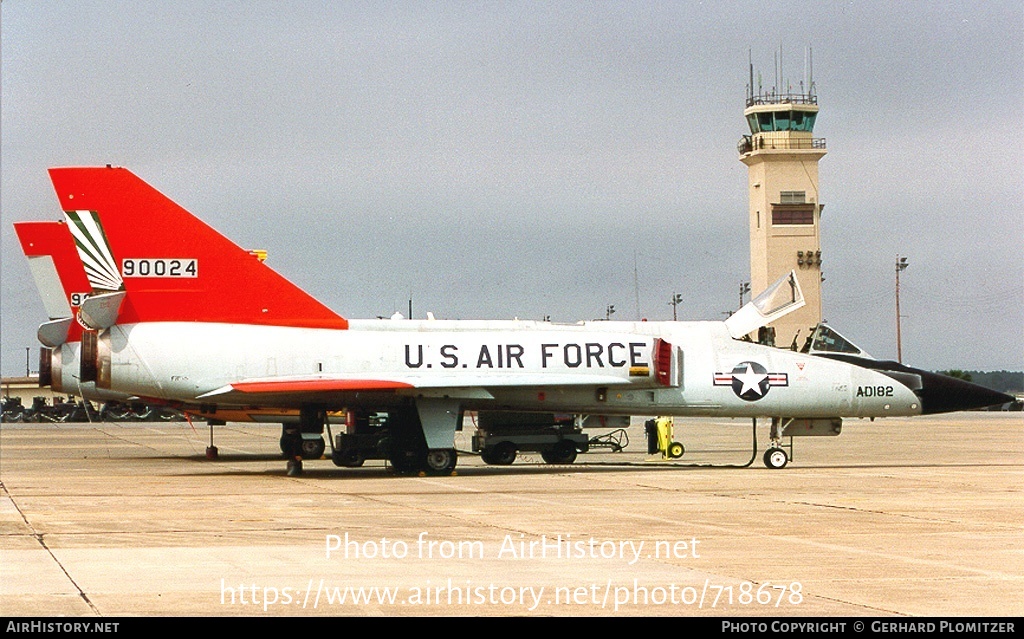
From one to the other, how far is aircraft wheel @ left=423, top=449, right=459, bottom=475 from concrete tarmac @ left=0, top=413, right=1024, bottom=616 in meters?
0.58

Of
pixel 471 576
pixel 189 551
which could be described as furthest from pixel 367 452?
pixel 471 576

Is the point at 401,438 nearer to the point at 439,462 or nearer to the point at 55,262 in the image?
the point at 439,462

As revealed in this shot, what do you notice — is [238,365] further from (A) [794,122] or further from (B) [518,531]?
(A) [794,122]

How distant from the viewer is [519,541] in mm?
13781

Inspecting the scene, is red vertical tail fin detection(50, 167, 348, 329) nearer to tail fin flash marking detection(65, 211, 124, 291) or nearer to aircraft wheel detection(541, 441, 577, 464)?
tail fin flash marking detection(65, 211, 124, 291)

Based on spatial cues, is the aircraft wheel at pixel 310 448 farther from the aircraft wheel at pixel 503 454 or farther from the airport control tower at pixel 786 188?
the airport control tower at pixel 786 188

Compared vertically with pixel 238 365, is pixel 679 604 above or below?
below

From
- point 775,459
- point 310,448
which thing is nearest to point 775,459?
point 775,459

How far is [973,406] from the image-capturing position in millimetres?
26391

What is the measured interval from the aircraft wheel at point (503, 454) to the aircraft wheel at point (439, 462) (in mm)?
3400

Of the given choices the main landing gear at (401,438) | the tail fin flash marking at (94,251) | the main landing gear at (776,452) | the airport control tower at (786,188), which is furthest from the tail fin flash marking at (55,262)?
the airport control tower at (786,188)

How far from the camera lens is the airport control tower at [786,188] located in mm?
83312

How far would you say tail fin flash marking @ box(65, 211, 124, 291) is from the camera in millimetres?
23047

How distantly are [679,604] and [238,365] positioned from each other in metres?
14.7
